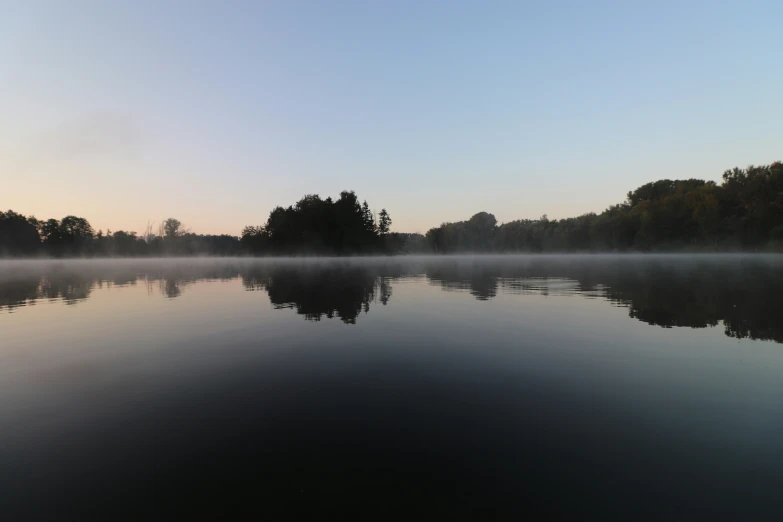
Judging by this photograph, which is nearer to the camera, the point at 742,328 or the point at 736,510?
the point at 736,510

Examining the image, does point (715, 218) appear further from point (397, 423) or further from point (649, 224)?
point (397, 423)

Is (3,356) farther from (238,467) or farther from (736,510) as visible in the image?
(736,510)

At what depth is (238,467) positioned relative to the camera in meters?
5.90

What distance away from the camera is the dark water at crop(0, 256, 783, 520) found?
5188mm

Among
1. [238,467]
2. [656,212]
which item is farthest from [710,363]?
[656,212]

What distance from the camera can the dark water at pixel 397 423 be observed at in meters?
5.19

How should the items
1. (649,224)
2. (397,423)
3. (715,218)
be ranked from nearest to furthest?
(397,423) → (715,218) → (649,224)

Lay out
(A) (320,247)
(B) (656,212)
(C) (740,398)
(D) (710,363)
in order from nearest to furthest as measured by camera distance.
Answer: (C) (740,398) → (D) (710,363) → (B) (656,212) → (A) (320,247)

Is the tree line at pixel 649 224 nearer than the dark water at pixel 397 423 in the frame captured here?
No

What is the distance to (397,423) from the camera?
24.2ft

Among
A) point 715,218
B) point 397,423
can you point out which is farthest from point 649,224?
point 397,423

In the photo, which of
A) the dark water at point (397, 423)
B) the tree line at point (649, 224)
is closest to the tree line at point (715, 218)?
the tree line at point (649, 224)

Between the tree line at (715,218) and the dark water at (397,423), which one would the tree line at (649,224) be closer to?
the tree line at (715,218)

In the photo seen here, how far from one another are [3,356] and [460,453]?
15159 millimetres
